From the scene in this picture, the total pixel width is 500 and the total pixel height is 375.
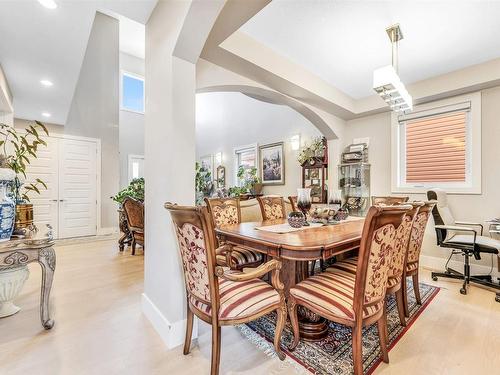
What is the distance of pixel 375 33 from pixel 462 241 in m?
2.49

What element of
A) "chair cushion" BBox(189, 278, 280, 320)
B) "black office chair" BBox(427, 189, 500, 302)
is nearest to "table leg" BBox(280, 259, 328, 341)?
"chair cushion" BBox(189, 278, 280, 320)

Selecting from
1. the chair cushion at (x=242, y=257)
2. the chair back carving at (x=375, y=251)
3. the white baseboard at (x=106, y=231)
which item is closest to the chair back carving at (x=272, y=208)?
the chair cushion at (x=242, y=257)

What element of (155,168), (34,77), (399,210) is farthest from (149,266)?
(34,77)

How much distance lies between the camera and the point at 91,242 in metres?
5.18

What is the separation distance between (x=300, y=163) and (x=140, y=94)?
5.30m

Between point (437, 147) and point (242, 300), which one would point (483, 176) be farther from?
point (242, 300)

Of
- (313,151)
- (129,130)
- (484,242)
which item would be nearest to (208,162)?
(129,130)

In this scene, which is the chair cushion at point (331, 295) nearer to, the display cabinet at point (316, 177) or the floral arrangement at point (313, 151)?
the display cabinet at point (316, 177)

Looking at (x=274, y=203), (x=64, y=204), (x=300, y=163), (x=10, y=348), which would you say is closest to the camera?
(x=10, y=348)

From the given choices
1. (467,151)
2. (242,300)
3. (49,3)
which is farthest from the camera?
(467,151)

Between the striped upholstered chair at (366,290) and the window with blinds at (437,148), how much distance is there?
296 centimetres

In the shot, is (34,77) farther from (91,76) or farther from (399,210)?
(399,210)

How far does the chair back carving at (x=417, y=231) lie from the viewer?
6.93 ft

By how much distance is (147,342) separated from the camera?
1.81m
